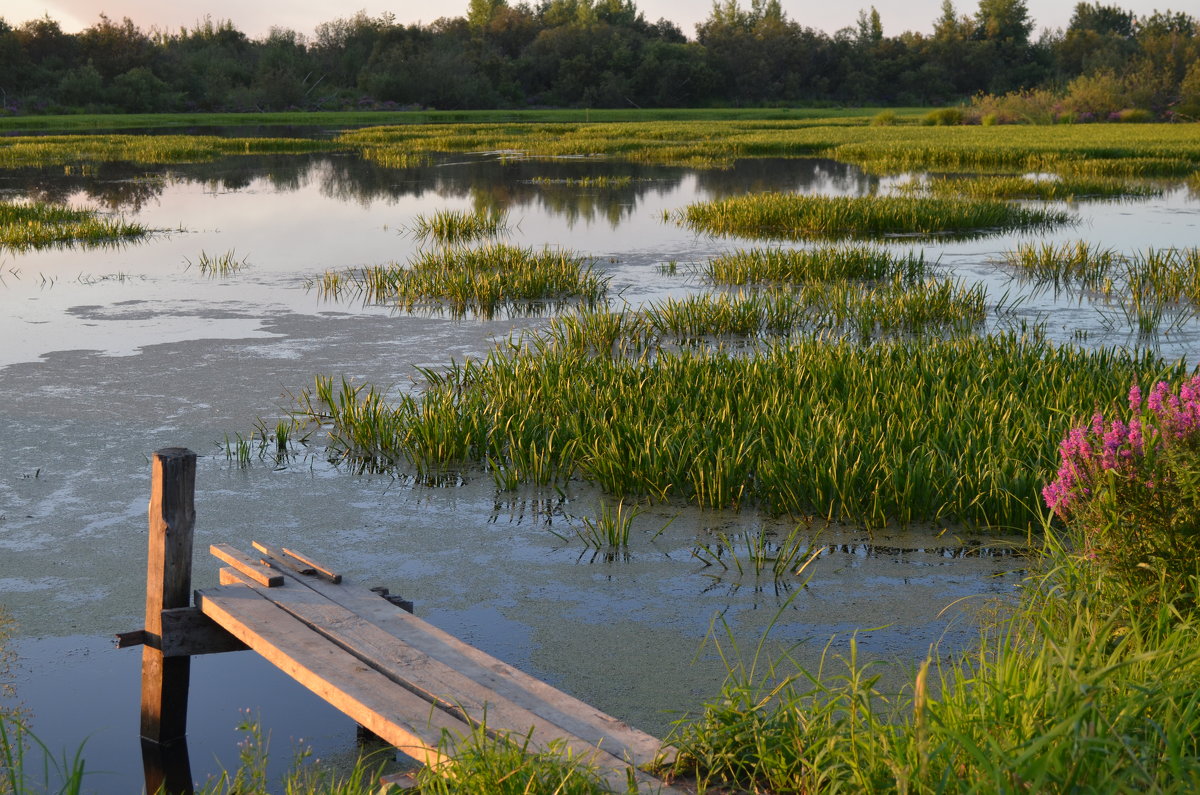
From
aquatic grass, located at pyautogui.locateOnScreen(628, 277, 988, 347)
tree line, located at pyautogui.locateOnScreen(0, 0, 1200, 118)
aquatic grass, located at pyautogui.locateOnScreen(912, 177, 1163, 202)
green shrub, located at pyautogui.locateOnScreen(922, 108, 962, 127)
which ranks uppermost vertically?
tree line, located at pyautogui.locateOnScreen(0, 0, 1200, 118)

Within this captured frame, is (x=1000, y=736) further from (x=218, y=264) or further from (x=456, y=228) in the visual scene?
(x=456, y=228)

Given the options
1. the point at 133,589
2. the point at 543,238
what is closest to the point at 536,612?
the point at 133,589

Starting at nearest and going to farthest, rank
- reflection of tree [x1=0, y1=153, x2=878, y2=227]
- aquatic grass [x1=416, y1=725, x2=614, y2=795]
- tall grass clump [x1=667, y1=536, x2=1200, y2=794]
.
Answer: tall grass clump [x1=667, y1=536, x2=1200, y2=794], aquatic grass [x1=416, y1=725, x2=614, y2=795], reflection of tree [x1=0, y1=153, x2=878, y2=227]

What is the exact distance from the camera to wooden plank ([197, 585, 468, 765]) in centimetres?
307

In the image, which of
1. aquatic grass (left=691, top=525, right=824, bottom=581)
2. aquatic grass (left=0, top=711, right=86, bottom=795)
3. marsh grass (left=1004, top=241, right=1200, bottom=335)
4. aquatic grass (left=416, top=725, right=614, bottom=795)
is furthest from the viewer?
marsh grass (left=1004, top=241, right=1200, bottom=335)

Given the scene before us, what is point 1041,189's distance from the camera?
71.9 ft

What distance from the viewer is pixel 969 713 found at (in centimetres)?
284

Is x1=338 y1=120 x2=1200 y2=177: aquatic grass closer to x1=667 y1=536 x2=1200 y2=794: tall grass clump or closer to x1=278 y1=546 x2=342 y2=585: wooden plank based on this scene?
x1=278 y1=546 x2=342 y2=585: wooden plank

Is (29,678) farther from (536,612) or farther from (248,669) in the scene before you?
(536,612)

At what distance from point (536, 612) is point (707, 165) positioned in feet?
92.0

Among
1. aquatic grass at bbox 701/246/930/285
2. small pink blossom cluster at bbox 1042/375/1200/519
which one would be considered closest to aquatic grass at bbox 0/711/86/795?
small pink blossom cluster at bbox 1042/375/1200/519

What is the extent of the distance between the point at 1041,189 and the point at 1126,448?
63.4ft

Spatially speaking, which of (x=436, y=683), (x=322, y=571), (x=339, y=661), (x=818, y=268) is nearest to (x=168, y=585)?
(x=322, y=571)

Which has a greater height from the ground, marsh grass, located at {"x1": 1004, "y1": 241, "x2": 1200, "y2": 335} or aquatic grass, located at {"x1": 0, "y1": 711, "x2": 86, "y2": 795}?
marsh grass, located at {"x1": 1004, "y1": 241, "x2": 1200, "y2": 335}
